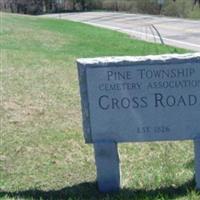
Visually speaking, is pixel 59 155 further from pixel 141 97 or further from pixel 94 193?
pixel 141 97

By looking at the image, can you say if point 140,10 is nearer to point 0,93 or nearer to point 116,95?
point 0,93

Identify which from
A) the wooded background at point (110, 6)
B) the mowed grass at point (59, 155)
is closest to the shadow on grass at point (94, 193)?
the mowed grass at point (59, 155)

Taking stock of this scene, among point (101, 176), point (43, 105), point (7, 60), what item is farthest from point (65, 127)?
point (7, 60)

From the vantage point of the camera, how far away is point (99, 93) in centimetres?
496

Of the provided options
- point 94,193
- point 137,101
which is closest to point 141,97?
point 137,101

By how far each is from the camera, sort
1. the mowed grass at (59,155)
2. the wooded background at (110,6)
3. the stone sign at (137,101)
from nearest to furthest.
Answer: the stone sign at (137,101)
the mowed grass at (59,155)
the wooded background at (110,6)

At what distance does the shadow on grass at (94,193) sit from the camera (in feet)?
16.2

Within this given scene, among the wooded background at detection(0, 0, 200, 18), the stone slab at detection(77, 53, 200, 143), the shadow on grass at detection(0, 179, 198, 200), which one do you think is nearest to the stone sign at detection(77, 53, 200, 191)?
the stone slab at detection(77, 53, 200, 143)

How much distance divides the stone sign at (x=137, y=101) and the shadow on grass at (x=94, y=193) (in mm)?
179

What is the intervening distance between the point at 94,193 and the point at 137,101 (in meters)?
0.90

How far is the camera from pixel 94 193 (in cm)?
518

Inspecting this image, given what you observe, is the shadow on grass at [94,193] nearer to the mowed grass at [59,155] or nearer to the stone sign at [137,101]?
the mowed grass at [59,155]

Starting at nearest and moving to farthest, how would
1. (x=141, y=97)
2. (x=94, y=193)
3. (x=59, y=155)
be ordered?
1. (x=141, y=97)
2. (x=94, y=193)
3. (x=59, y=155)

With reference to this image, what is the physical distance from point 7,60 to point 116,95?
7.41 meters
